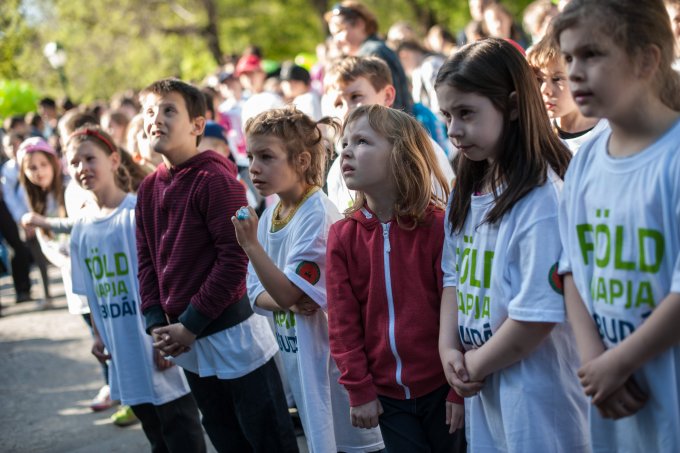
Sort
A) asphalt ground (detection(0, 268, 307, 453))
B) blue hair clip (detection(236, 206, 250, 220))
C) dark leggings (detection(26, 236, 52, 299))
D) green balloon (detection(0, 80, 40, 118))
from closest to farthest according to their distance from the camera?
blue hair clip (detection(236, 206, 250, 220)) → asphalt ground (detection(0, 268, 307, 453)) → dark leggings (detection(26, 236, 52, 299)) → green balloon (detection(0, 80, 40, 118))

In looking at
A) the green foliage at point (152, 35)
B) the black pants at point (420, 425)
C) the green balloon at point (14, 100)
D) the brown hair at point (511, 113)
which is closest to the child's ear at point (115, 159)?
the black pants at point (420, 425)

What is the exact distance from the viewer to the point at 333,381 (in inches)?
139

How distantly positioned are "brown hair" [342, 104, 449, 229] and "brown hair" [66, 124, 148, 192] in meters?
1.98

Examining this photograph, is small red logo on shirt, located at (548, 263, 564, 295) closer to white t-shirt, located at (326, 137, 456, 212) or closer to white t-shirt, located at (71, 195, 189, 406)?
white t-shirt, located at (326, 137, 456, 212)

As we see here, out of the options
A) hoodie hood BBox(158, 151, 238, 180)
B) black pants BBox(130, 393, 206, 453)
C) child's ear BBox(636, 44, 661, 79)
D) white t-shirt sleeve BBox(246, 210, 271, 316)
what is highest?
child's ear BBox(636, 44, 661, 79)

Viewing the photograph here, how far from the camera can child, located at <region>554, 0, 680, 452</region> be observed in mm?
2166

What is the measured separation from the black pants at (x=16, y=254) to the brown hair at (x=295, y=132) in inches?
338

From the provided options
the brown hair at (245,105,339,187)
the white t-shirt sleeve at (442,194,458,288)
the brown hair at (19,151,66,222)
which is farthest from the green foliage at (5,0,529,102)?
the white t-shirt sleeve at (442,194,458,288)

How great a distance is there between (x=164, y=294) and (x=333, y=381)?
0.97 m

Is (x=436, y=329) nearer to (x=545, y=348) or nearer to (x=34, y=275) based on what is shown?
(x=545, y=348)

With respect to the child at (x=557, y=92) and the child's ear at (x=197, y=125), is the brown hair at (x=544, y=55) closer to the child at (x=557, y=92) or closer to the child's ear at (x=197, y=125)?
the child at (x=557, y=92)

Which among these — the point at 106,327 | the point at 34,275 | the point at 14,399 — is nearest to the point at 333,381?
the point at 106,327

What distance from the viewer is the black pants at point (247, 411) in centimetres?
381

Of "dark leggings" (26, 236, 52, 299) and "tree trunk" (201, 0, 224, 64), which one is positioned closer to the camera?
"dark leggings" (26, 236, 52, 299)
